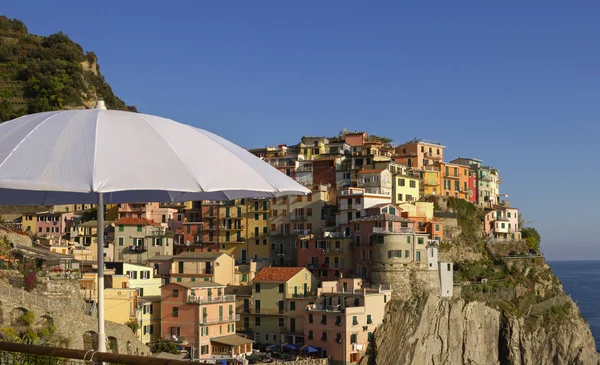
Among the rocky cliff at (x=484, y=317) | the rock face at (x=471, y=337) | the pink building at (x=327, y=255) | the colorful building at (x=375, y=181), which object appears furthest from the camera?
the colorful building at (x=375, y=181)

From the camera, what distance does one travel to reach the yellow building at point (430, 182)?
5922 cm

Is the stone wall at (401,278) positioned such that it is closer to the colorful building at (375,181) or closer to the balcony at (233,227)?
the colorful building at (375,181)

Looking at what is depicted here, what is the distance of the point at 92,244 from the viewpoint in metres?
51.8

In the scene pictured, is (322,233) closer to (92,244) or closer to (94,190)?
(92,244)

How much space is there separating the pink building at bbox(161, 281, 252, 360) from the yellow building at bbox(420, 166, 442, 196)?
78.5 feet

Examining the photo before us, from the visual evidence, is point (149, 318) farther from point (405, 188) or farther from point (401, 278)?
point (405, 188)

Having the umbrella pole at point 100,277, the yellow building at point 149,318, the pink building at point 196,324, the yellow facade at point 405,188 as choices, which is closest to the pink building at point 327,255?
the yellow facade at point 405,188

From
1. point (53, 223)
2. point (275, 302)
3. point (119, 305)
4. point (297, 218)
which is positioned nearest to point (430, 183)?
point (297, 218)

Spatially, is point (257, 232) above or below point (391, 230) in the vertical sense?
above

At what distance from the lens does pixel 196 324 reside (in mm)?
38500

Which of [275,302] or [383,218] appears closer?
[275,302]

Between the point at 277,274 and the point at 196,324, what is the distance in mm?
7616

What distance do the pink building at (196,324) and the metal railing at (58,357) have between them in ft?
104

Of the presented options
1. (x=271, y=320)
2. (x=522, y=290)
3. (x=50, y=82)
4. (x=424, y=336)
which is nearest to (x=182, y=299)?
(x=271, y=320)
